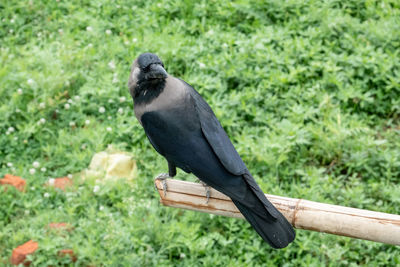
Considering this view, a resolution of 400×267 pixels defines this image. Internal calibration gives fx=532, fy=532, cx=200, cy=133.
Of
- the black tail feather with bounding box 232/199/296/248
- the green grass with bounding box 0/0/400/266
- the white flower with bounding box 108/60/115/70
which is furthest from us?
the white flower with bounding box 108/60/115/70

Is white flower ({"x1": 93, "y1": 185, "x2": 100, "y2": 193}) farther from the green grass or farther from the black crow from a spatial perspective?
the black crow

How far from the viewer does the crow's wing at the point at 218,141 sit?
2936 mm

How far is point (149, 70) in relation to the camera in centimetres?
306

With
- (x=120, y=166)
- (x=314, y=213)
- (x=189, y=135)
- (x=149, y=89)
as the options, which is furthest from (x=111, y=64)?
(x=314, y=213)

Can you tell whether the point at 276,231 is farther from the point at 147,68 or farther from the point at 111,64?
the point at 111,64

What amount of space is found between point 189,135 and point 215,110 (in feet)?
6.30

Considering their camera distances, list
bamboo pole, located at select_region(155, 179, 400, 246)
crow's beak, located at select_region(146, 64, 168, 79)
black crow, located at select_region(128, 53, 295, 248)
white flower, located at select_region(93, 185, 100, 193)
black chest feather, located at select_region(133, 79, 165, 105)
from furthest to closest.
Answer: white flower, located at select_region(93, 185, 100, 193)
black chest feather, located at select_region(133, 79, 165, 105)
crow's beak, located at select_region(146, 64, 168, 79)
black crow, located at select_region(128, 53, 295, 248)
bamboo pole, located at select_region(155, 179, 400, 246)

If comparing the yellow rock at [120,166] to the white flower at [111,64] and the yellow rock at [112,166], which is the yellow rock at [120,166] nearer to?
the yellow rock at [112,166]

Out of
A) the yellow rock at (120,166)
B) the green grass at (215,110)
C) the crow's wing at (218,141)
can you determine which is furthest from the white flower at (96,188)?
the crow's wing at (218,141)

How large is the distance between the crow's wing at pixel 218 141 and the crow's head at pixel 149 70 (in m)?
0.25

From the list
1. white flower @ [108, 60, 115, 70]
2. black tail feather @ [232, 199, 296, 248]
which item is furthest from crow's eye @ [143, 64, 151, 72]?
white flower @ [108, 60, 115, 70]

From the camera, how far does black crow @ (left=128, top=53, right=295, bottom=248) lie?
2.84 metres

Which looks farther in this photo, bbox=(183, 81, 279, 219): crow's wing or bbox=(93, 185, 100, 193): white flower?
bbox=(93, 185, 100, 193): white flower

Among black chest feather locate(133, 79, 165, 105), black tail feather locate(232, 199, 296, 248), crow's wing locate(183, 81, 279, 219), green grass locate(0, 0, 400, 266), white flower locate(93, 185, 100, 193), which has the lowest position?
white flower locate(93, 185, 100, 193)
